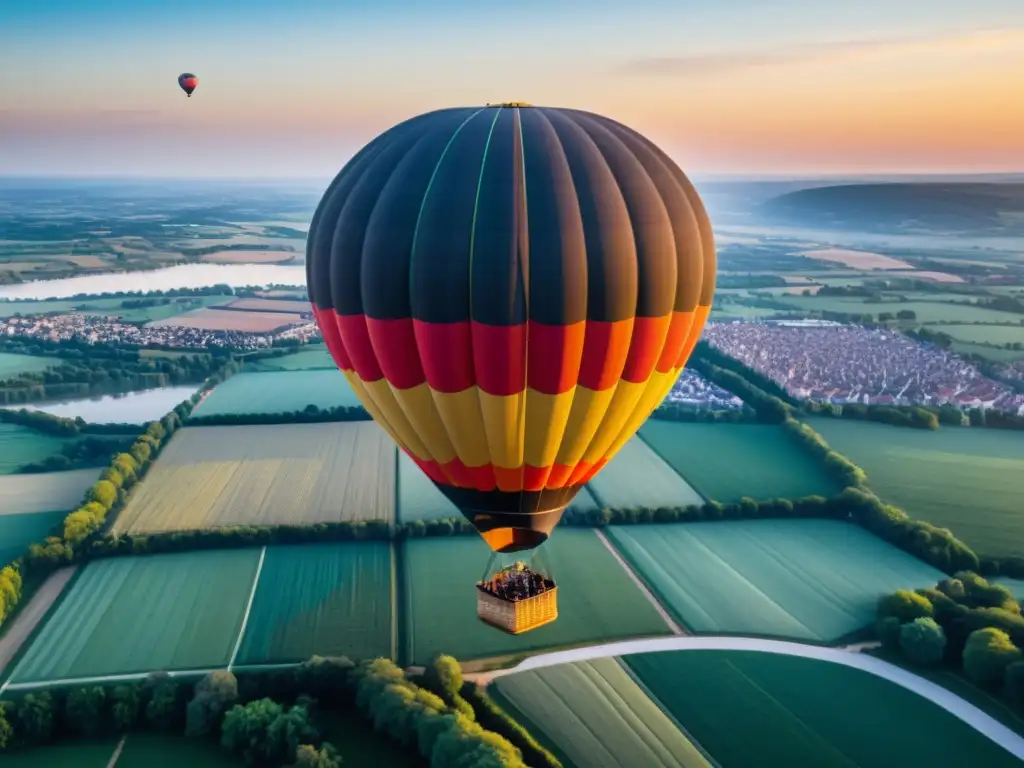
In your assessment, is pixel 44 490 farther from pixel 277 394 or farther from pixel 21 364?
pixel 21 364

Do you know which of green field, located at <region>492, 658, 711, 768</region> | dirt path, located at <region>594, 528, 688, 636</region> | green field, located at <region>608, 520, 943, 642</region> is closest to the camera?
green field, located at <region>492, 658, 711, 768</region>

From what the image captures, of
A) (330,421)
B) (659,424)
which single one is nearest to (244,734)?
(330,421)

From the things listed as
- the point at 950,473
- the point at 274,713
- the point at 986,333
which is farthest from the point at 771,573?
the point at 986,333

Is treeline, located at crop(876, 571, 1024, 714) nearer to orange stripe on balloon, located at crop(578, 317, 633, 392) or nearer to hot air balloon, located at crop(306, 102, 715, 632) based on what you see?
hot air balloon, located at crop(306, 102, 715, 632)

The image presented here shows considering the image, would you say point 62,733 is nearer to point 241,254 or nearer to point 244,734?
point 244,734

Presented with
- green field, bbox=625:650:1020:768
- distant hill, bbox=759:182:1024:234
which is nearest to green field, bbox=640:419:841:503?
green field, bbox=625:650:1020:768

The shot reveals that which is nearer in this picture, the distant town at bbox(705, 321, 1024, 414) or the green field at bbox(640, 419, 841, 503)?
the green field at bbox(640, 419, 841, 503)
